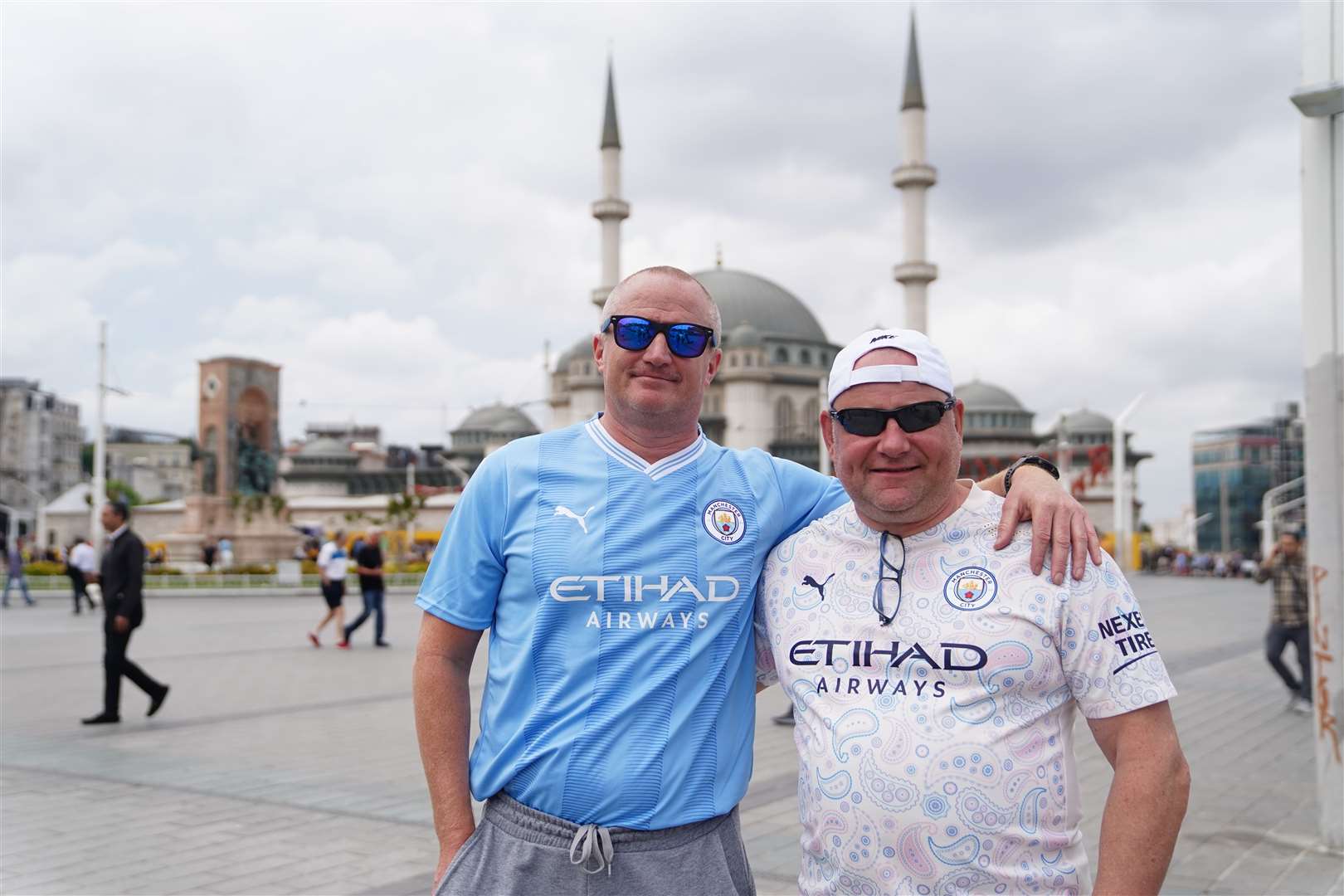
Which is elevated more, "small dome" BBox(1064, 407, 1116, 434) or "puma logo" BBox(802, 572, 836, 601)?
"small dome" BBox(1064, 407, 1116, 434)

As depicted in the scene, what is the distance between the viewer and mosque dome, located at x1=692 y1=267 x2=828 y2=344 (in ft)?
263

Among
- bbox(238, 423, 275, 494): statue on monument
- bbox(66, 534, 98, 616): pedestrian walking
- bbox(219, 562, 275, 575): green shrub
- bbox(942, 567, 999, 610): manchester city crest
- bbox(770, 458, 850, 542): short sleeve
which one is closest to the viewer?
bbox(942, 567, 999, 610): manchester city crest

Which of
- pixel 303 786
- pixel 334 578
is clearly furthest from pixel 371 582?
pixel 303 786

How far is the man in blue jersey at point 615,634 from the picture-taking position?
2.27m

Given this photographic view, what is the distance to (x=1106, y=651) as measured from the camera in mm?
2080

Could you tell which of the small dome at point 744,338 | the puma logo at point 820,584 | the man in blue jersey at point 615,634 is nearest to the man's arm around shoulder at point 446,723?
the man in blue jersey at point 615,634

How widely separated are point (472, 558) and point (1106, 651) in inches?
48.6

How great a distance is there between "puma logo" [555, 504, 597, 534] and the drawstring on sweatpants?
0.58 metres

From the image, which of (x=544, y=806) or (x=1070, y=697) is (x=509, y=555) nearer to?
(x=544, y=806)

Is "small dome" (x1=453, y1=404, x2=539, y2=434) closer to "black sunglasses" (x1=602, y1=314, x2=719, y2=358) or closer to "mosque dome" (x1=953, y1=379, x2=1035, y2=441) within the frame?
"mosque dome" (x1=953, y1=379, x2=1035, y2=441)

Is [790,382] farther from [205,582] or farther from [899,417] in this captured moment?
[899,417]

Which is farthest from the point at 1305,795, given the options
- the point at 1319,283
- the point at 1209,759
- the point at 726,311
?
the point at 726,311

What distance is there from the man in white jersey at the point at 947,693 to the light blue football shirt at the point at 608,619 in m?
0.17

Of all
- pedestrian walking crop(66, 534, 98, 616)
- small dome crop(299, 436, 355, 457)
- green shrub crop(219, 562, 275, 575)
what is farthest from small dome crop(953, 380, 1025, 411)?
pedestrian walking crop(66, 534, 98, 616)
